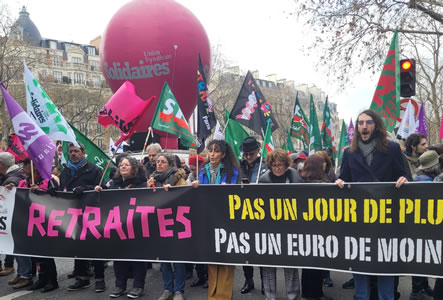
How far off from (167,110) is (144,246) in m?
2.22

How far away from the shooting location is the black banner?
3.89 m

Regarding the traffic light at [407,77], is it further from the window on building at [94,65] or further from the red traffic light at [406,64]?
the window on building at [94,65]

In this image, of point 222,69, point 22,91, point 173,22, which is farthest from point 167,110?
point 222,69

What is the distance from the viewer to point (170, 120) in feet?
20.3

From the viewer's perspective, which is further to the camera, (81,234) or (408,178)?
(81,234)

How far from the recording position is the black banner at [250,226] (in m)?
3.89

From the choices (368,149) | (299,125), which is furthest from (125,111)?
(299,125)

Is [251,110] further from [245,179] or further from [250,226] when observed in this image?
[250,226]

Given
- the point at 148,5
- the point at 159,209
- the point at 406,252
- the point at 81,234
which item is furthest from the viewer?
the point at 148,5

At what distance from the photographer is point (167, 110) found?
6.25 metres

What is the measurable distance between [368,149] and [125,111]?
11.2 ft

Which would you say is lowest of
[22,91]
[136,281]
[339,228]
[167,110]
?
[136,281]

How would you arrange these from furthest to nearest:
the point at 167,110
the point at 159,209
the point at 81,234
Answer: the point at 167,110, the point at 81,234, the point at 159,209

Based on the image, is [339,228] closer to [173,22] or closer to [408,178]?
[408,178]
